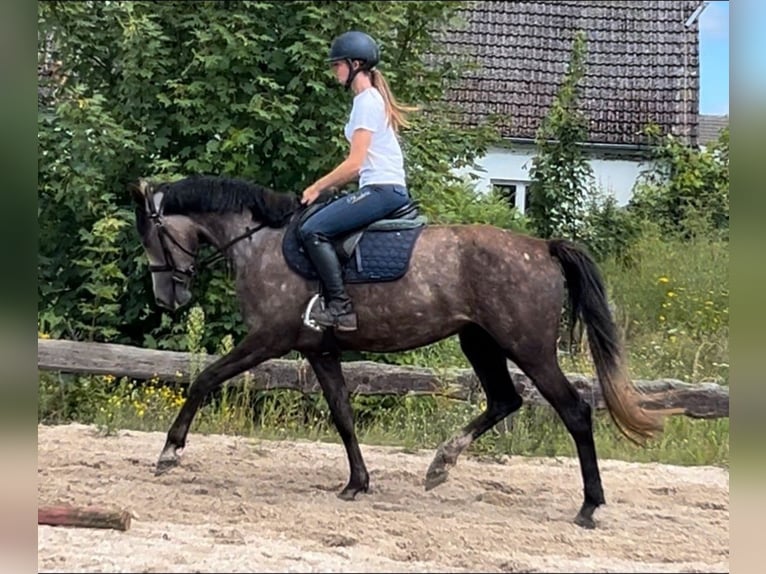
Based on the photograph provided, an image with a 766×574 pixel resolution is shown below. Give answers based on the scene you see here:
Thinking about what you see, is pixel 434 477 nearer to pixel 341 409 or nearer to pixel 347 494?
pixel 347 494

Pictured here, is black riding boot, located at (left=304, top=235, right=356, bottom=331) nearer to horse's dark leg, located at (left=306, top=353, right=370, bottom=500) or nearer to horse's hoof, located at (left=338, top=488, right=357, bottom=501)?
horse's dark leg, located at (left=306, top=353, right=370, bottom=500)

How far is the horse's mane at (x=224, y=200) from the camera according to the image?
595 centimetres

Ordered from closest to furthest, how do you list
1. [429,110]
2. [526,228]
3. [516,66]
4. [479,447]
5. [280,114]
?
[479,447] < [280,114] < [429,110] < [526,228] < [516,66]

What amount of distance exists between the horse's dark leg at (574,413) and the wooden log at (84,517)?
2.40m

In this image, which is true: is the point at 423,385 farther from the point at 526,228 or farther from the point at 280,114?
the point at 526,228

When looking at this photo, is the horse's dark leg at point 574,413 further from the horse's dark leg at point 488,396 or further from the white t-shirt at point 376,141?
the white t-shirt at point 376,141

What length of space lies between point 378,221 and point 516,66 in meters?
13.3

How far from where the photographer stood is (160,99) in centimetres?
934


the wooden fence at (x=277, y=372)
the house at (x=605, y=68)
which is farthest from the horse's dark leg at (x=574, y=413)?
the house at (x=605, y=68)

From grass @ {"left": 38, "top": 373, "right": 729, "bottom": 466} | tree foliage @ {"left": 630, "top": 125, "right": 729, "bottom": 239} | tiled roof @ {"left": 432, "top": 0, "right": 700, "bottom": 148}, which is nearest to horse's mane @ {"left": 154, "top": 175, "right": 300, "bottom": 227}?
grass @ {"left": 38, "top": 373, "right": 729, "bottom": 466}

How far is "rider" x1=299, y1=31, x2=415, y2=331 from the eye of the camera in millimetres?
5492
